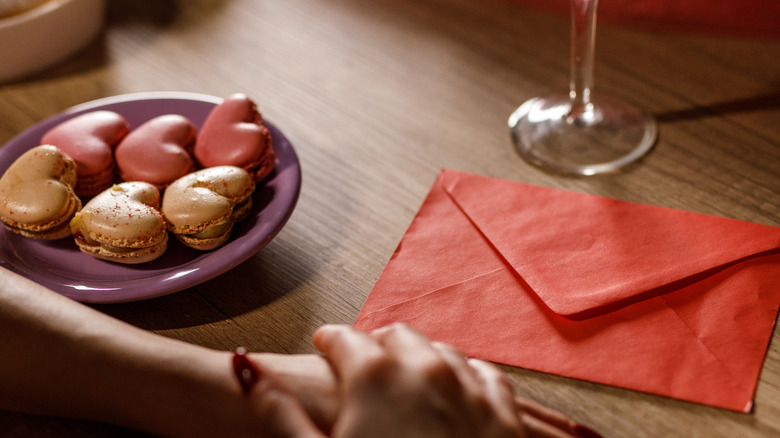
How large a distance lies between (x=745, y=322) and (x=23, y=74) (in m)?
0.85

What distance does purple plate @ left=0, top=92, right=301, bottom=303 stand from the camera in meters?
0.52

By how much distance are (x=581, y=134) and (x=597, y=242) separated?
0.58 ft

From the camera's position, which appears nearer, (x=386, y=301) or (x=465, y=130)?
(x=386, y=301)

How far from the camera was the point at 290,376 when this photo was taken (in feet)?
1.50

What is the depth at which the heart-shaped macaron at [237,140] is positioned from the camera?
60cm

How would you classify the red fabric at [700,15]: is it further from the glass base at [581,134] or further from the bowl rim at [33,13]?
the bowl rim at [33,13]

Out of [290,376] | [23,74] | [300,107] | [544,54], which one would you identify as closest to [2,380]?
[290,376]

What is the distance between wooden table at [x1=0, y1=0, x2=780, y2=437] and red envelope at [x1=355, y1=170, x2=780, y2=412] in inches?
0.6

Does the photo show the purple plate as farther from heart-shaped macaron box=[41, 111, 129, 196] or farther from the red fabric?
the red fabric

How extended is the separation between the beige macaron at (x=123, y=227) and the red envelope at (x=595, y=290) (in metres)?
0.18

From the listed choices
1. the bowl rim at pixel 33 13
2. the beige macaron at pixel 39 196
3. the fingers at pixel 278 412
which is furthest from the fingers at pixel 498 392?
the bowl rim at pixel 33 13

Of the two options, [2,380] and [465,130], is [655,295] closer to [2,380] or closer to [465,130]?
[465,130]

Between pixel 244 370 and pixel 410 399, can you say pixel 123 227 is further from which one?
pixel 410 399

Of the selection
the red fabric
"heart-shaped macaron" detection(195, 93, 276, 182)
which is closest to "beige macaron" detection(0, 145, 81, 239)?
"heart-shaped macaron" detection(195, 93, 276, 182)
